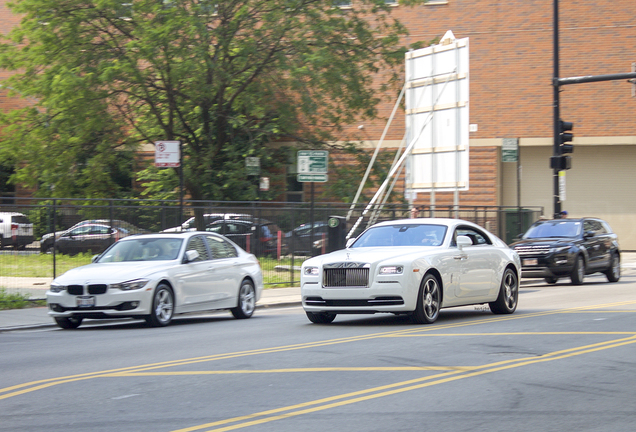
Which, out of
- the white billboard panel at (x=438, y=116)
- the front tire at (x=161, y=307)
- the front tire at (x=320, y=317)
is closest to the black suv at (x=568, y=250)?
the white billboard panel at (x=438, y=116)

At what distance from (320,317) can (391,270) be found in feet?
5.62

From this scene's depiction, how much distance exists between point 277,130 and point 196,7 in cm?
672

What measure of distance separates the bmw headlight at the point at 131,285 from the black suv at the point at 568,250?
11.9 meters

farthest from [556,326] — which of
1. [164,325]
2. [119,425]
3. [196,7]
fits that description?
[196,7]

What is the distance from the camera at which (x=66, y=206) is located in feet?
58.2

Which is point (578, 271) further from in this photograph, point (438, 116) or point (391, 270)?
point (391, 270)

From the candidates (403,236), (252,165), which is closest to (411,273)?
(403,236)

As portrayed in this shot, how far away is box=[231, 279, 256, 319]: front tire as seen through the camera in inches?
587

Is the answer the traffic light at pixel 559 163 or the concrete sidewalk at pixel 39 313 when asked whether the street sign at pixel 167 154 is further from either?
the traffic light at pixel 559 163

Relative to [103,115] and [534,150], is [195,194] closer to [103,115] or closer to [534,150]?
[103,115]

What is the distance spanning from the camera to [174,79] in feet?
89.4

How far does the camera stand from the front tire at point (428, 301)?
478 inches

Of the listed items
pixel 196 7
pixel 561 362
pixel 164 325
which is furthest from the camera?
pixel 196 7

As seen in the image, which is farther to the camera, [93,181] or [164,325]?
[93,181]
